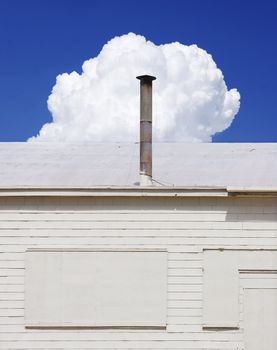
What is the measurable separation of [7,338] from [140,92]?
6.50m

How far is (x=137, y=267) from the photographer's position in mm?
13117

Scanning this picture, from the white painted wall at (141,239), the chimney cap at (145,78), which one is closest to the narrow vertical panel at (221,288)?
the white painted wall at (141,239)

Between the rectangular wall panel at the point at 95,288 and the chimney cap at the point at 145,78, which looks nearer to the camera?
the rectangular wall panel at the point at 95,288

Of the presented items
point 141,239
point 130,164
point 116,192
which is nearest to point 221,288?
point 141,239

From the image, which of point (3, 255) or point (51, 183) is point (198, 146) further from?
point (3, 255)

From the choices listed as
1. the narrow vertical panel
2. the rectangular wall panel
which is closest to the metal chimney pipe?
the rectangular wall panel

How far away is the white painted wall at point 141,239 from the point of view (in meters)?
13.0

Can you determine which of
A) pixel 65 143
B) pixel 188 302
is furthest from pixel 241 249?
pixel 65 143

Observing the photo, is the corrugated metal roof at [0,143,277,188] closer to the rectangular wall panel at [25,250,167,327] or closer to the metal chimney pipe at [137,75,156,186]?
the metal chimney pipe at [137,75,156,186]

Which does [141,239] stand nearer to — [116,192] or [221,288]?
[116,192]

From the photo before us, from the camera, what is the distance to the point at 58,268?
13148 mm

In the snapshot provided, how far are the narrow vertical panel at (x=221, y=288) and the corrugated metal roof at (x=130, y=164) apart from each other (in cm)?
151

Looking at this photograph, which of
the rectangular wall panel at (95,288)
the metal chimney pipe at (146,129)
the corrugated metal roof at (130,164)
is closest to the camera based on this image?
the rectangular wall panel at (95,288)

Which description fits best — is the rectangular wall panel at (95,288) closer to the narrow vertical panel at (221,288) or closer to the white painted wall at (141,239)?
the white painted wall at (141,239)
